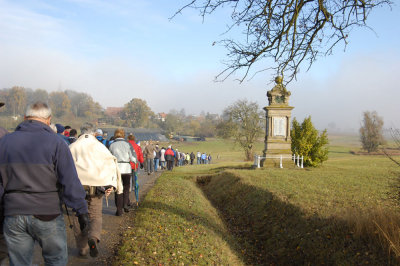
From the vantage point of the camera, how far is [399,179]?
5.97 metres

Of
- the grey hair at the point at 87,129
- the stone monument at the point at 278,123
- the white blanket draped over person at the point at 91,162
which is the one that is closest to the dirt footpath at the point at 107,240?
the white blanket draped over person at the point at 91,162

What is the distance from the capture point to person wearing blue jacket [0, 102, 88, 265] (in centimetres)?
317

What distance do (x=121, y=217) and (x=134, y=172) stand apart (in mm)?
1756

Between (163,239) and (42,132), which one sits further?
(163,239)

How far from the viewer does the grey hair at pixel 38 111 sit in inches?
137

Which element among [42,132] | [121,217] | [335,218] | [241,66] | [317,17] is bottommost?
[121,217]

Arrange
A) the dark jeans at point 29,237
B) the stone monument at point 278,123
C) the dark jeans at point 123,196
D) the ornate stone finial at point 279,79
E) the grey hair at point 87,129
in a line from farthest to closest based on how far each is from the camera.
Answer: the stone monument at point 278,123
the dark jeans at point 123,196
the ornate stone finial at point 279,79
the grey hair at point 87,129
the dark jeans at point 29,237

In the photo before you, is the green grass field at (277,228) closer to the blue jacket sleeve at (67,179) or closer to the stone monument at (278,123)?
the blue jacket sleeve at (67,179)

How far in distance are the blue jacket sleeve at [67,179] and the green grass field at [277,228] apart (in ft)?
6.12

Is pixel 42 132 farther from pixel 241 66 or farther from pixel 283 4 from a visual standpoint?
pixel 283 4

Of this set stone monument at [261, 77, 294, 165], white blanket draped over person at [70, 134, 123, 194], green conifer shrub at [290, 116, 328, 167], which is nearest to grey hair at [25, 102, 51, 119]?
white blanket draped over person at [70, 134, 123, 194]

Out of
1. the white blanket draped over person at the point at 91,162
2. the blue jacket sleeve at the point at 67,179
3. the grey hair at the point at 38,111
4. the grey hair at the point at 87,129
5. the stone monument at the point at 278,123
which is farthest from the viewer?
the stone monument at the point at 278,123

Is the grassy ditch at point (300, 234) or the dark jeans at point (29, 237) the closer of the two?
the dark jeans at point (29, 237)

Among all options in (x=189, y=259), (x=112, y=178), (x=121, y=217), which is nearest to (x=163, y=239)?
(x=189, y=259)
